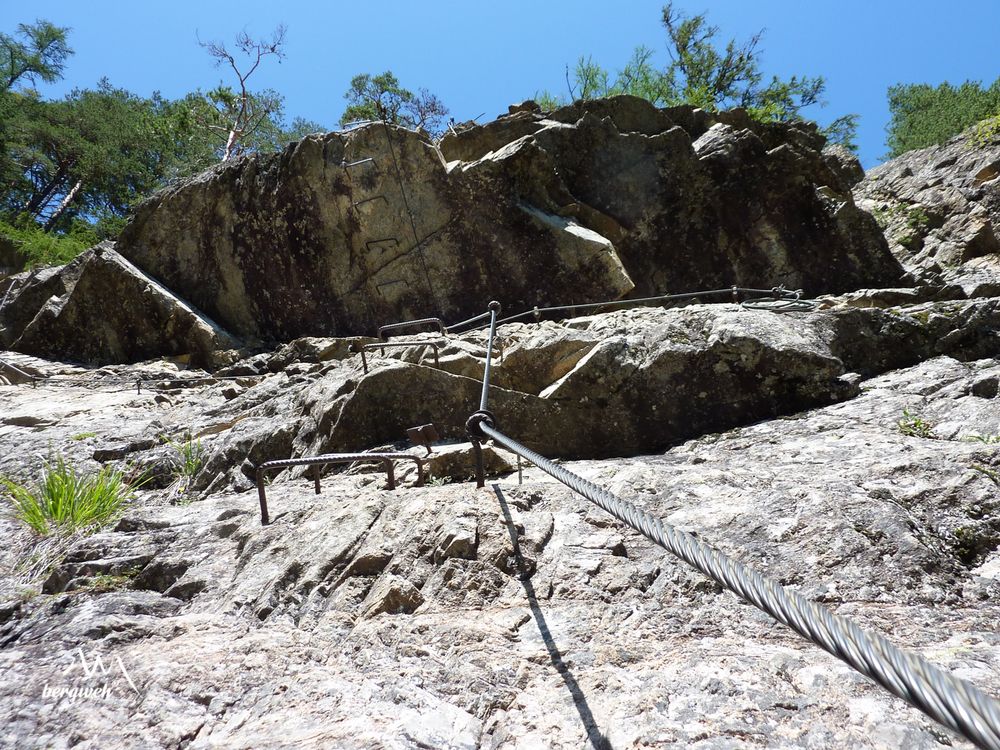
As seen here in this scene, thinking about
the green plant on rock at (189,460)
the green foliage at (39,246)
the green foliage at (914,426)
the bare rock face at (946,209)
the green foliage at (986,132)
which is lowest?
the green foliage at (914,426)

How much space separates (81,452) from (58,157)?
75.4 ft

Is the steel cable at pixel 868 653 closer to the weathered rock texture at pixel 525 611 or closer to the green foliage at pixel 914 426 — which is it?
the weathered rock texture at pixel 525 611

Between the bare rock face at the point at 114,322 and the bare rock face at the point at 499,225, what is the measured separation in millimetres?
628

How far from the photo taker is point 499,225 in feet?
34.2

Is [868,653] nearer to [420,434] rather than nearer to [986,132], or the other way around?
[420,434]

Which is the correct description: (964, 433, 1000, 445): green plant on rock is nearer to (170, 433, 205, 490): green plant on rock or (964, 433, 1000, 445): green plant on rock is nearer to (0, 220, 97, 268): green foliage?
(170, 433, 205, 490): green plant on rock

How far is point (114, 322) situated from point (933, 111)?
27859 millimetres

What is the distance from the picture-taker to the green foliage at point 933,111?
1939 centimetres

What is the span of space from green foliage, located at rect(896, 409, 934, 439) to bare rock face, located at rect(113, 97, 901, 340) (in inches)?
249

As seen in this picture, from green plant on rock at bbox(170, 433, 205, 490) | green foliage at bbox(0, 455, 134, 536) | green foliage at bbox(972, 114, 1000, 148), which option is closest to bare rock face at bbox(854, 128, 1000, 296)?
green foliage at bbox(972, 114, 1000, 148)

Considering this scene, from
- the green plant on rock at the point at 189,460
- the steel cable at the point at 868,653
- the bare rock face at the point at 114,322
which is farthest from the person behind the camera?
the bare rock face at the point at 114,322

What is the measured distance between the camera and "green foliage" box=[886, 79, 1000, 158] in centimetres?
1939

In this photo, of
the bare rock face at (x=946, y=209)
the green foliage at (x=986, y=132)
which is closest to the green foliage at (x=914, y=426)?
the bare rock face at (x=946, y=209)

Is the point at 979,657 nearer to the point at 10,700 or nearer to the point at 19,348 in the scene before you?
the point at 10,700
